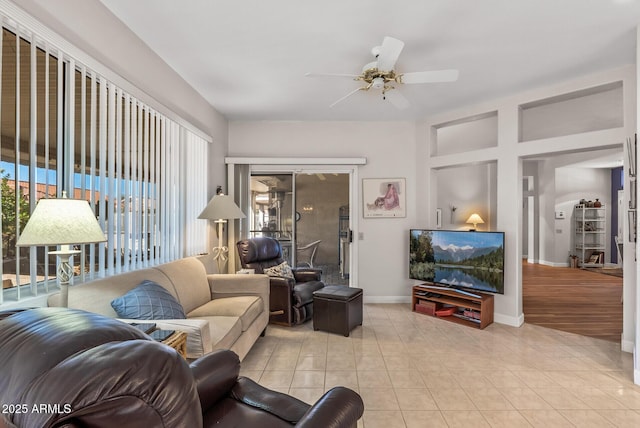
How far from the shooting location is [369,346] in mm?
3361

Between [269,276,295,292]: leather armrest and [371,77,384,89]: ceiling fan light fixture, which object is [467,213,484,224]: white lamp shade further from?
[371,77,384,89]: ceiling fan light fixture

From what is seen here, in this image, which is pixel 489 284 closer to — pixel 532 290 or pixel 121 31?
pixel 532 290

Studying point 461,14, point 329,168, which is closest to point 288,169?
point 329,168

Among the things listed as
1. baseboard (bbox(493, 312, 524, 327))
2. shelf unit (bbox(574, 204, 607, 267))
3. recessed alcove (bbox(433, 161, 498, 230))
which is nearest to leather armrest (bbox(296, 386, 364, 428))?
baseboard (bbox(493, 312, 524, 327))

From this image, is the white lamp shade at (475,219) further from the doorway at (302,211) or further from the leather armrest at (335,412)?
the leather armrest at (335,412)

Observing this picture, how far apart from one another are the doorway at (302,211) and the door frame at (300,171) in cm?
6

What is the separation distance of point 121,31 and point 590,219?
10.3 meters

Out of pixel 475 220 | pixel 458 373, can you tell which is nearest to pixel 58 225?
pixel 458 373

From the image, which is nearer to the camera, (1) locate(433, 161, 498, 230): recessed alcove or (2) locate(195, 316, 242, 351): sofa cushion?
(2) locate(195, 316, 242, 351): sofa cushion

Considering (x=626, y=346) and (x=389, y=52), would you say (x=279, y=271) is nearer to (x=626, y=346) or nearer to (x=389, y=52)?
(x=389, y=52)

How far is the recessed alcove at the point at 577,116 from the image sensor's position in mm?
4648

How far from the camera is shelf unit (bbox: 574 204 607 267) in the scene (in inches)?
332

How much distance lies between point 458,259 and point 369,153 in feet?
6.51

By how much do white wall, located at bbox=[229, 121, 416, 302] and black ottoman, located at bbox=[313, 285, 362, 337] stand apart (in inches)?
51.3
